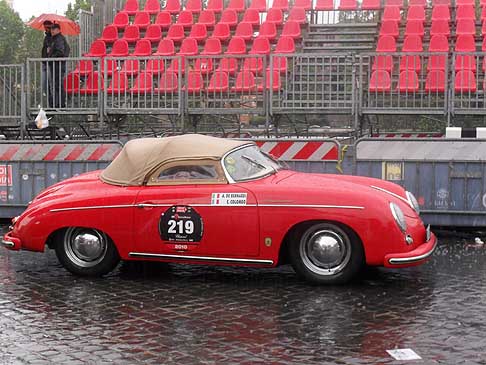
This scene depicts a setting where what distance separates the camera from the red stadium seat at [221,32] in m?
17.7

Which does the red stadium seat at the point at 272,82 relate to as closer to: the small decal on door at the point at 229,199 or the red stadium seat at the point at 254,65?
the red stadium seat at the point at 254,65

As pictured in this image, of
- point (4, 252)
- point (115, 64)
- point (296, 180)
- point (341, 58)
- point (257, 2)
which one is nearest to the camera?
point (296, 180)

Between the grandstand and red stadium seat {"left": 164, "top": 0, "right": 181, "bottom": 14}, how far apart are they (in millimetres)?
2440

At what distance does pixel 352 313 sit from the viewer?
5.86 meters

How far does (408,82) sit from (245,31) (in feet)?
19.3

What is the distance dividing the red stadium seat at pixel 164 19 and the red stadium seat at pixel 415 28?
19.7 feet

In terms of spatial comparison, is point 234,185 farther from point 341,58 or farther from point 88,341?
point 341,58

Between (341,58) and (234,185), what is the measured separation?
6.15 m

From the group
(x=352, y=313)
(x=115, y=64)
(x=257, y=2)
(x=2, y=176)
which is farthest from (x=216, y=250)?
(x=257, y=2)

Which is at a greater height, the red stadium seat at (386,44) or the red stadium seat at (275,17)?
the red stadium seat at (275,17)

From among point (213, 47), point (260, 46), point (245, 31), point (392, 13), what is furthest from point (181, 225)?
point (392, 13)

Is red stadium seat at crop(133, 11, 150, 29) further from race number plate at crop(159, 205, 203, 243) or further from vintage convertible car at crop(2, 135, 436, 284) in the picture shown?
race number plate at crop(159, 205, 203, 243)

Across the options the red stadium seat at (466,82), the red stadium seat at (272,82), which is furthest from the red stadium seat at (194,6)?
the red stadium seat at (466,82)

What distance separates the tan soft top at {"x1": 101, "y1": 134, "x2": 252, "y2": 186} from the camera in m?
7.19
